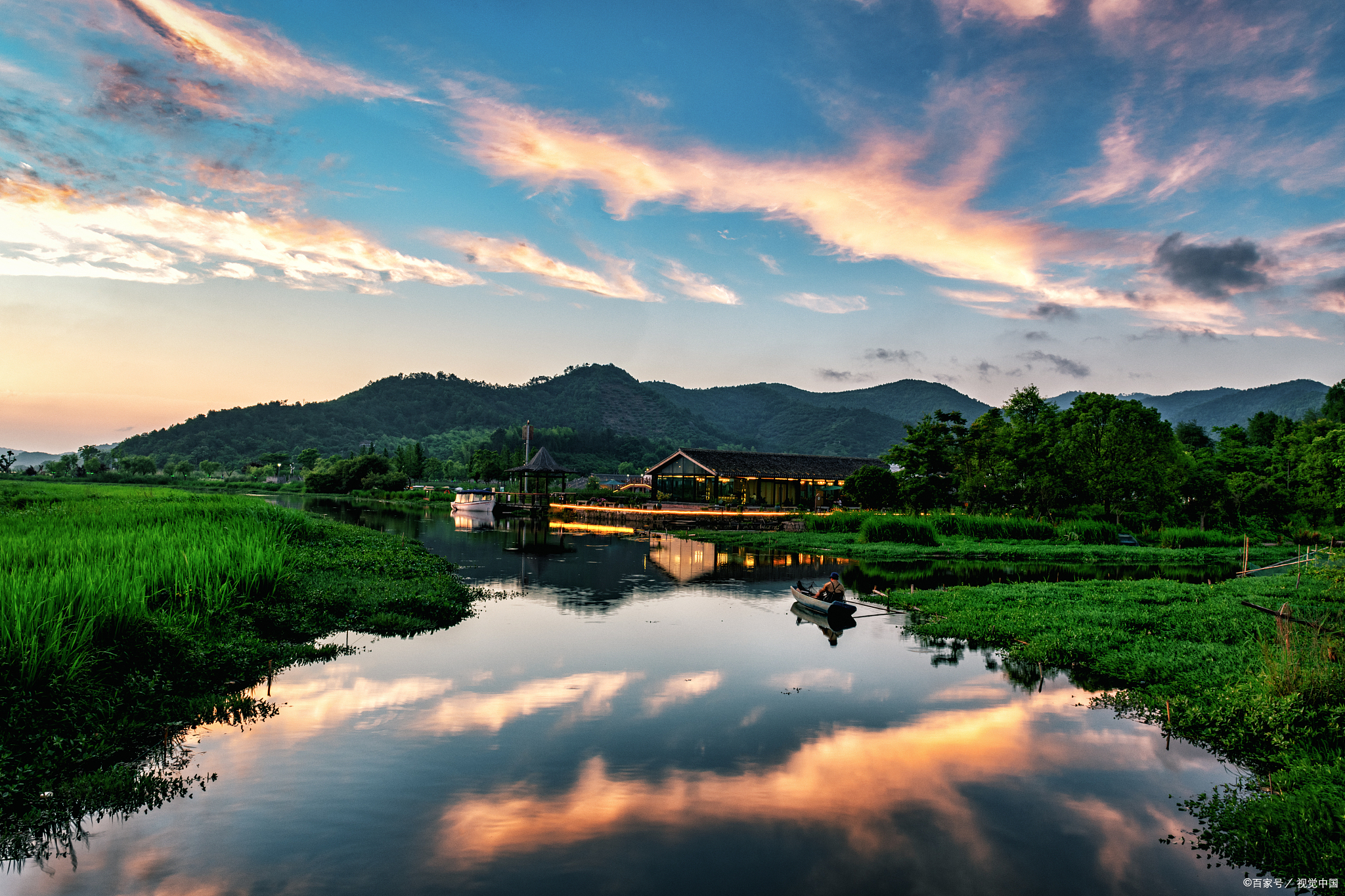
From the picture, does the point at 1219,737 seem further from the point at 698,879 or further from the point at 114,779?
the point at 114,779

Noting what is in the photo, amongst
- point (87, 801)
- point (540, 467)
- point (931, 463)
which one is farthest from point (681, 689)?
point (540, 467)

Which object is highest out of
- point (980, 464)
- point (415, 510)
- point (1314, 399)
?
point (1314, 399)

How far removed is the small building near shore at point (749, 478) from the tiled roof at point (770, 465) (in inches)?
2.1

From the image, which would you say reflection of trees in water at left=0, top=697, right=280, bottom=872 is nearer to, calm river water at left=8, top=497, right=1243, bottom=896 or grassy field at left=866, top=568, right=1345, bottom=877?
calm river water at left=8, top=497, right=1243, bottom=896

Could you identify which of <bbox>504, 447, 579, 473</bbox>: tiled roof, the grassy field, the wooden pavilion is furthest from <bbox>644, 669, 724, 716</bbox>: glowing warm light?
<bbox>504, 447, 579, 473</bbox>: tiled roof

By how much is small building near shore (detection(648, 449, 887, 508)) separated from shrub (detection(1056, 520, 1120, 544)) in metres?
20.9

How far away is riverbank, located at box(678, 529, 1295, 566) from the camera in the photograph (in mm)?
30141

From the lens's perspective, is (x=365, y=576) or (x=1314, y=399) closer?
(x=365, y=576)

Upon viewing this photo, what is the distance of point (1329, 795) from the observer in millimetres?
6258

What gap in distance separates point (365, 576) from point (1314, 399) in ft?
832

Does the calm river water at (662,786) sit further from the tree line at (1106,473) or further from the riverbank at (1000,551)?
the tree line at (1106,473)

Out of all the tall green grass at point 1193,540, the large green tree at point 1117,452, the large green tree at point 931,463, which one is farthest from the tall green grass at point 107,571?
the tall green grass at point 1193,540

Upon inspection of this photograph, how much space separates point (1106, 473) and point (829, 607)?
101ft

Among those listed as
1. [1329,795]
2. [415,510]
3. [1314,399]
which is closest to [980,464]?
[1329,795]
